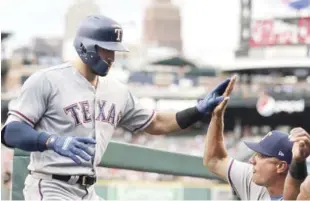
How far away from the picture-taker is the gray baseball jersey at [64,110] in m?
2.87

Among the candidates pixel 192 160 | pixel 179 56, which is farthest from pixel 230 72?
pixel 192 160

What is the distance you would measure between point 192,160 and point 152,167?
0.23 m

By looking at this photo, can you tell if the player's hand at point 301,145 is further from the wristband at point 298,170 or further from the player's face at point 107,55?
the player's face at point 107,55

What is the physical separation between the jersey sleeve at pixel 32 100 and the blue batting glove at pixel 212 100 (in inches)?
25.8

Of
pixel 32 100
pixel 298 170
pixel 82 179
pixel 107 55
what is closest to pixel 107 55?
pixel 107 55

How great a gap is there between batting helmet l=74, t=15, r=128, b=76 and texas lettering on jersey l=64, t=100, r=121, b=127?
13 cm

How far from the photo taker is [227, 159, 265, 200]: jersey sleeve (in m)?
3.23

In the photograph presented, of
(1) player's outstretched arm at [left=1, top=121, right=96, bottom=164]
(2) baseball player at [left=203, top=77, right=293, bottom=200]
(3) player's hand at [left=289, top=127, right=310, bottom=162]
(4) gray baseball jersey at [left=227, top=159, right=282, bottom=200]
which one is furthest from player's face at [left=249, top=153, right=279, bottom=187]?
(1) player's outstretched arm at [left=1, top=121, right=96, bottom=164]

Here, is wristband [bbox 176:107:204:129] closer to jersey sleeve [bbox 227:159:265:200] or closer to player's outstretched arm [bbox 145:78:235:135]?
player's outstretched arm [bbox 145:78:235:135]

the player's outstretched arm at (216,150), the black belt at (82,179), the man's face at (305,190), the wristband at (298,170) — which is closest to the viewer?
the man's face at (305,190)

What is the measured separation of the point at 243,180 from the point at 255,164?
0.22 meters

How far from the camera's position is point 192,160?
4180mm

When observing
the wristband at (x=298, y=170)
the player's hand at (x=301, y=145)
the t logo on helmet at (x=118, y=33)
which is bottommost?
the wristband at (x=298, y=170)

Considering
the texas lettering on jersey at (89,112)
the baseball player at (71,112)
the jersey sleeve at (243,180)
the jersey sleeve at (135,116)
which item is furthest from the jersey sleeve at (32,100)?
the jersey sleeve at (243,180)
